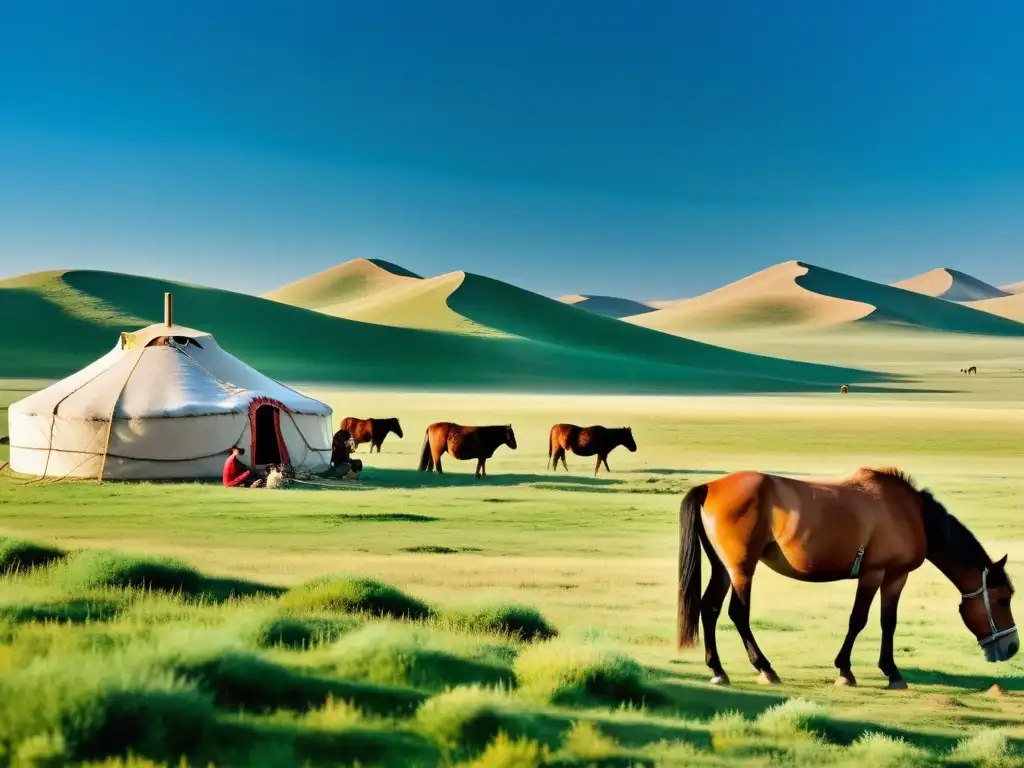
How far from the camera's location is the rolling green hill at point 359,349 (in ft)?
302

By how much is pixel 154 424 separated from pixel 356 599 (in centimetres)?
1500

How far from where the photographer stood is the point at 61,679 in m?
5.64

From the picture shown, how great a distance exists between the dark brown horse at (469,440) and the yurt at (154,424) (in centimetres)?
253

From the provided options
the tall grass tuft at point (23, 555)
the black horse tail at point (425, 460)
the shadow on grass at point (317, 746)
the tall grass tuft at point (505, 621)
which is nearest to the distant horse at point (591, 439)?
the black horse tail at point (425, 460)

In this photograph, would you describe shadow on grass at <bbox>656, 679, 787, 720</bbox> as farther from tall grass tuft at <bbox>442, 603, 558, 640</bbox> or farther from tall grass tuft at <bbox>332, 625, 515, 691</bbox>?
tall grass tuft at <bbox>442, 603, 558, 640</bbox>

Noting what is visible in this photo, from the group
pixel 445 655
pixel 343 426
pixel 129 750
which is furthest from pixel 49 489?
pixel 129 750

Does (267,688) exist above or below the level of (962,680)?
above

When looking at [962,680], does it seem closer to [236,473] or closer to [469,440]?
[236,473]

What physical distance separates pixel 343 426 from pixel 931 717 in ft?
81.2

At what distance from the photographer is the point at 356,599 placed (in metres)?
9.50

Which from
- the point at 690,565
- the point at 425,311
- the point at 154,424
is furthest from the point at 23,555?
the point at 425,311

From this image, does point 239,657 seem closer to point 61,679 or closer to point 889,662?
point 61,679

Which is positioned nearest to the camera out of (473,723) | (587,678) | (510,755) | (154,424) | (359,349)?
(510,755)

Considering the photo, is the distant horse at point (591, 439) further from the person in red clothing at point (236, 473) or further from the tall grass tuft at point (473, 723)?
the tall grass tuft at point (473, 723)
